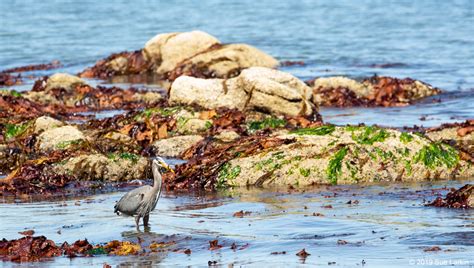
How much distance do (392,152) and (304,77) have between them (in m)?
16.5

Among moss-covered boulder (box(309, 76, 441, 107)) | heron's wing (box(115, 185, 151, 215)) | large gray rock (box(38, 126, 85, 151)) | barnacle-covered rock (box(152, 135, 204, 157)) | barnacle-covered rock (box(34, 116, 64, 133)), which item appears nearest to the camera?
heron's wing (box(115, 185, 151, 215))

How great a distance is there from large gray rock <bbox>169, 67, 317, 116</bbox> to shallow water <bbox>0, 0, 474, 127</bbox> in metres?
1.53

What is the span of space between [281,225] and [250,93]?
9.02 metres

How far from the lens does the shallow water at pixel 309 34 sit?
30.2m

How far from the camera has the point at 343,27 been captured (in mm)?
49844

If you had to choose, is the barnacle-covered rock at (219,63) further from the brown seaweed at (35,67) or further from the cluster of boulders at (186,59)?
the brown seaweed at (35,67)

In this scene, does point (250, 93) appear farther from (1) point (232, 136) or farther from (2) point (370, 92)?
(2) point (370, 92)

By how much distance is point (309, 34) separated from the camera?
46.1m

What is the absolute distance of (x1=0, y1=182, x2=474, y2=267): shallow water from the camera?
969cm

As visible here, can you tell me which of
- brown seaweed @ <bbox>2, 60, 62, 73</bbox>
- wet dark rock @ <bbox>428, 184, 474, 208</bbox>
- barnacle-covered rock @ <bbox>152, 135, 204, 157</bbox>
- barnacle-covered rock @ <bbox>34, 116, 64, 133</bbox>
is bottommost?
brown seaweed @ <bbox>2, 60, 62, 73</bbox>

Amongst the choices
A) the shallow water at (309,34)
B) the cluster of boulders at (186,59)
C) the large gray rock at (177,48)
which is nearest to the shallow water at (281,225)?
the shallow water at (309,34)

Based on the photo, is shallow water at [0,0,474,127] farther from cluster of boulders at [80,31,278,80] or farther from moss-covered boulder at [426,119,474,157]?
moss-covered boulder at [426,119,474,157]

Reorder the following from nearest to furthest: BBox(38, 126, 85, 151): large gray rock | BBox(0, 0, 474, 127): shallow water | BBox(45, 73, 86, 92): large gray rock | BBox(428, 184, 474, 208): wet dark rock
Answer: BBox(428, 184, 474, 208): wet dark rock, BBox(38, 126, 85, 151): large gray rock, BBox(45, 73, 86, 92): large gray rock, BBox(0, 0, 474, 127): shallow water

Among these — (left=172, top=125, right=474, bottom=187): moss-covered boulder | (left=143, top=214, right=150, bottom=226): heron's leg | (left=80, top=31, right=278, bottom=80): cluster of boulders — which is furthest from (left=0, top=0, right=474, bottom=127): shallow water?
(left=143, top=214, right=150, bottom=226): heron's leg
